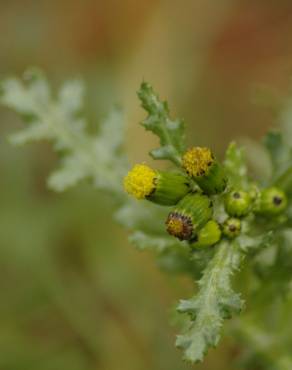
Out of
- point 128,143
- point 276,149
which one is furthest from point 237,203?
point 128,143

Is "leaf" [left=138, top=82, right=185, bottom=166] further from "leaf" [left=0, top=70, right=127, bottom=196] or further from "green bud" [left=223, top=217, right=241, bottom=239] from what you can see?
"leaf" [left=0, top=70, right=127, bottom=196]

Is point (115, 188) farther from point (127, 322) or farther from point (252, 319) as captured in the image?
point (127, 322)

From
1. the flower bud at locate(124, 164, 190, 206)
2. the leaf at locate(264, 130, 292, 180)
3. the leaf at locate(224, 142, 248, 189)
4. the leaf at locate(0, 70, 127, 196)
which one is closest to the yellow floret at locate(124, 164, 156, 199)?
the flower bud at locate(124, 164, 190, 206)

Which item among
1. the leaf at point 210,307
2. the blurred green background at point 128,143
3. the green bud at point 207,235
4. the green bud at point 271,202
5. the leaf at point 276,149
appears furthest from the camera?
the blurred green background at point 128,143

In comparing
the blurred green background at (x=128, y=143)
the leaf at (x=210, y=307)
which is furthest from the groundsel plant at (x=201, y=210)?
the blurred green background at (x=128, y=143)

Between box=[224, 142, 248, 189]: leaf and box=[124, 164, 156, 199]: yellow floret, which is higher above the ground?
box=[224, 142, 248, 189]: leaf

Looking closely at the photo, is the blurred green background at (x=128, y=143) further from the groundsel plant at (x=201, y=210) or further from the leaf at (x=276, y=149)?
the leaf at (x=276, y=149)
